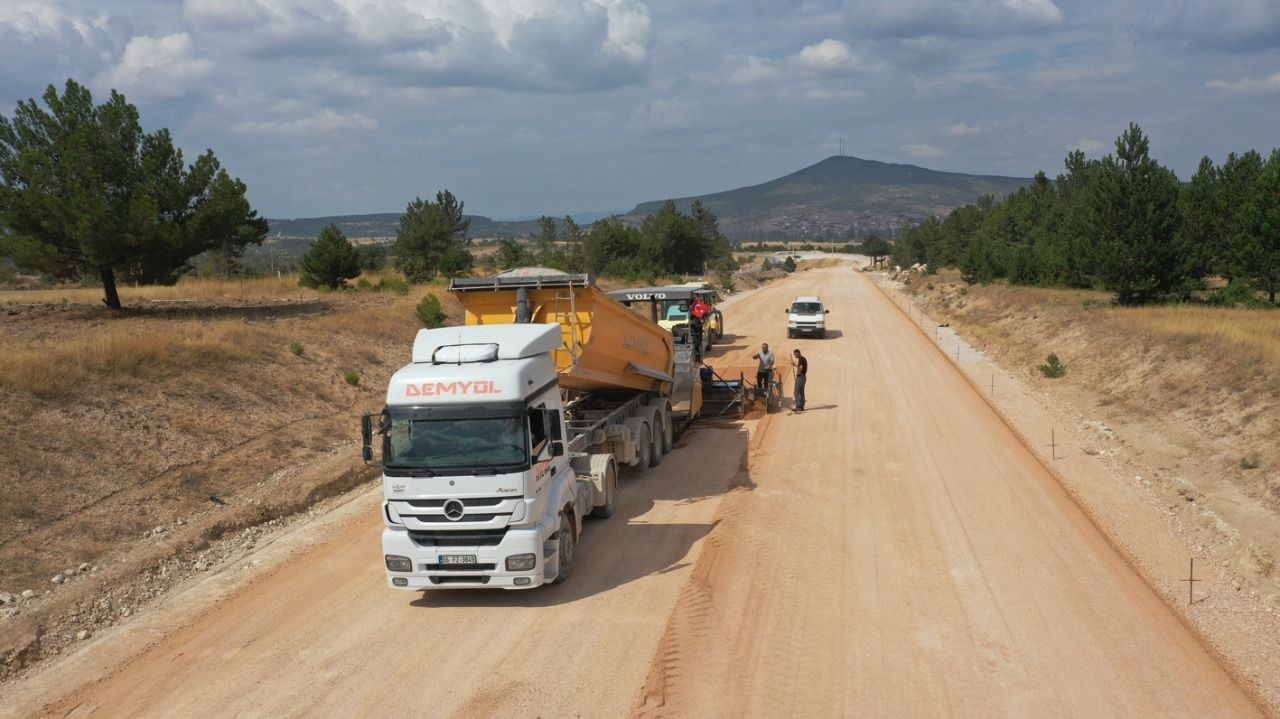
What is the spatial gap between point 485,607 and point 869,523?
603 cm

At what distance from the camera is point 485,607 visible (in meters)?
10.9

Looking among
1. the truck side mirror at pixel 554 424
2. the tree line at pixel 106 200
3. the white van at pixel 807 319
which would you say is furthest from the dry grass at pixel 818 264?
the truck side mirror at pixel 554 424

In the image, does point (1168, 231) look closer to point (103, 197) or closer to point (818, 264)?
point (103, 197)

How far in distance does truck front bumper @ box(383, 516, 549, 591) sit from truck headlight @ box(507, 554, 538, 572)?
0.10 feet

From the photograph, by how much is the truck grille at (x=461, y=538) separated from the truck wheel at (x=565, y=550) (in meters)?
1.04

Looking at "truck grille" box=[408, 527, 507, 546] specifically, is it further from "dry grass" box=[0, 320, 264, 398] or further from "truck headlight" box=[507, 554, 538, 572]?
"dry grass" box=[0, 320, 264, 398]

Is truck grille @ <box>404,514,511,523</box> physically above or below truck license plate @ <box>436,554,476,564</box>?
above

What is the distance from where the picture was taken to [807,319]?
39.9m

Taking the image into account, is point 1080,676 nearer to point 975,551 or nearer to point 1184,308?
point 975,551

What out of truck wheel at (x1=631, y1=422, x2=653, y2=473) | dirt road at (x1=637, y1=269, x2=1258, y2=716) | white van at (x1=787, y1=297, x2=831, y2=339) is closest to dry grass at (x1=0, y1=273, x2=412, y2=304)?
white van at (x1=787, y1=297, x2=831, y2=339)

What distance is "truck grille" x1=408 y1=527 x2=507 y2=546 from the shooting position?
10648 mm

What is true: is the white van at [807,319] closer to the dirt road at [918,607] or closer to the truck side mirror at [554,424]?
the dirt road at [918,607]

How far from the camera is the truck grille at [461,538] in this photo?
10648mm

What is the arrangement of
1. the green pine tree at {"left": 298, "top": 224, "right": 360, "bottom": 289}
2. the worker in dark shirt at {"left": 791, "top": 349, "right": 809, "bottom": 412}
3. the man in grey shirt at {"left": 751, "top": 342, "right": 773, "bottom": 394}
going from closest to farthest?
the worker in dark shirt at {"left": 791, "top": 349, "right": 809, "bottom": 412}
the man in grey shirt at {"left": 751, "top": 342, "right": 773, "bottom": 394}
the green pine tree at {"left": 298, "top": 224, "right": 360, "bottom": 289}
